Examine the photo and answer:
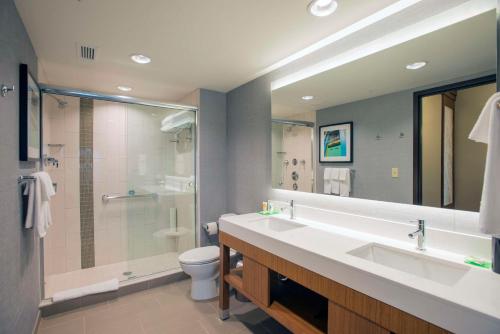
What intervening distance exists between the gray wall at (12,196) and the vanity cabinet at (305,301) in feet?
4.35

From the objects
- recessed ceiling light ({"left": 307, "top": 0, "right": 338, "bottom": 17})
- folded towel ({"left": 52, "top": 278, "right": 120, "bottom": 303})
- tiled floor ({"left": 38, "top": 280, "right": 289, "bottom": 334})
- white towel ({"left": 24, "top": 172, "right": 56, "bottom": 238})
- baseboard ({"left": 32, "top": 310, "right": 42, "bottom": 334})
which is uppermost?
recessed ceiling light ({"left": 307, "top": 0, "right": 338, "bottom": 17})

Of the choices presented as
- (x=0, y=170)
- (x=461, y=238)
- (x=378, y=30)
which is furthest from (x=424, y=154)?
(x=0, y=170)

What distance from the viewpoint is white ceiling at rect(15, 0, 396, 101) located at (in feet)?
4.87

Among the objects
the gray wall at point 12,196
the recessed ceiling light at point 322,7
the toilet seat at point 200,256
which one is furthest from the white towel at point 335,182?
the gray wall at point 12,196

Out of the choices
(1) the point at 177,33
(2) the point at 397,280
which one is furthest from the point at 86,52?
(2) the point at 397,280

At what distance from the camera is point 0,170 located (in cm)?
124

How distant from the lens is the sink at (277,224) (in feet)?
6.70

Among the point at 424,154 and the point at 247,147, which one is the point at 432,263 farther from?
the point at 247,147

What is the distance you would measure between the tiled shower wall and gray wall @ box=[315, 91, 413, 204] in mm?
1999

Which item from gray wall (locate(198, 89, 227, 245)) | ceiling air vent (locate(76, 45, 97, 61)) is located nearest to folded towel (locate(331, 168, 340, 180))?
gray wall (locate(198, 89, 227, 245))

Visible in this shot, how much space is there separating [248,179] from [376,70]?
1656 millimetres

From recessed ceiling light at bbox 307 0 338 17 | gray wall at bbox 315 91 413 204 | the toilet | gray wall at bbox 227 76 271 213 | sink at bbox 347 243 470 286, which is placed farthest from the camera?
gray wall at bbox 227 76 271 213

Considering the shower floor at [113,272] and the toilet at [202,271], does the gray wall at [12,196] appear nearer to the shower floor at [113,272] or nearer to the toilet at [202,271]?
the shower floor at [113,272]

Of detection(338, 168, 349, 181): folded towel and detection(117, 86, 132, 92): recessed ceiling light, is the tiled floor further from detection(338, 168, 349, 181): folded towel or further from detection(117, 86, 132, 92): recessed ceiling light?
detection(117, 86, 132, 92): recessed ceiling light
